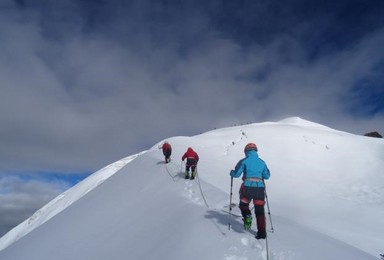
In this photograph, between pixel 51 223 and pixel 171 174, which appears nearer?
pixel 51 223

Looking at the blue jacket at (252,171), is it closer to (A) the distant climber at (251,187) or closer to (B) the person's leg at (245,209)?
(A) the distant climber at (251,187)

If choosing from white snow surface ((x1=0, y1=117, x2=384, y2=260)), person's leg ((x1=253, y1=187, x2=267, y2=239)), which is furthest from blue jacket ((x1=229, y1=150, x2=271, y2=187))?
white snow surface ((x1=0, y1=117, x2=384, y2=260))

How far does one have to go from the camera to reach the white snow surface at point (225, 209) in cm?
756

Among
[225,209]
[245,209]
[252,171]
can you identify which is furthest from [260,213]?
[225,209]

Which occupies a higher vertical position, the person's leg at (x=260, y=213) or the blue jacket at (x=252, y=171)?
the blue jacket at (x=252, y=171)

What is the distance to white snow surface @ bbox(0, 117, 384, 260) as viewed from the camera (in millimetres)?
7564

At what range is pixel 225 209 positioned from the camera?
1056 centimetres

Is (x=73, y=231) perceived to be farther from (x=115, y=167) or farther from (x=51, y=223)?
(x=115, y=167)

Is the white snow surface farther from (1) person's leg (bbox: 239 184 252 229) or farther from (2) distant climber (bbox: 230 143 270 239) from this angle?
(2) distant climber (bbox: 230 143 270 239)

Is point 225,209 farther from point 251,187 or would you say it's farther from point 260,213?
point 260,213

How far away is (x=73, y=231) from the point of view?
41.9ft

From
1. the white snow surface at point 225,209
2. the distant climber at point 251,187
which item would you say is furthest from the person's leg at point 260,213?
the white snow surface at point 225,209

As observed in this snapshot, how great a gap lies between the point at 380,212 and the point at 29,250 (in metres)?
15.4

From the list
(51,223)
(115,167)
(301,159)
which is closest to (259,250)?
(51,223)
